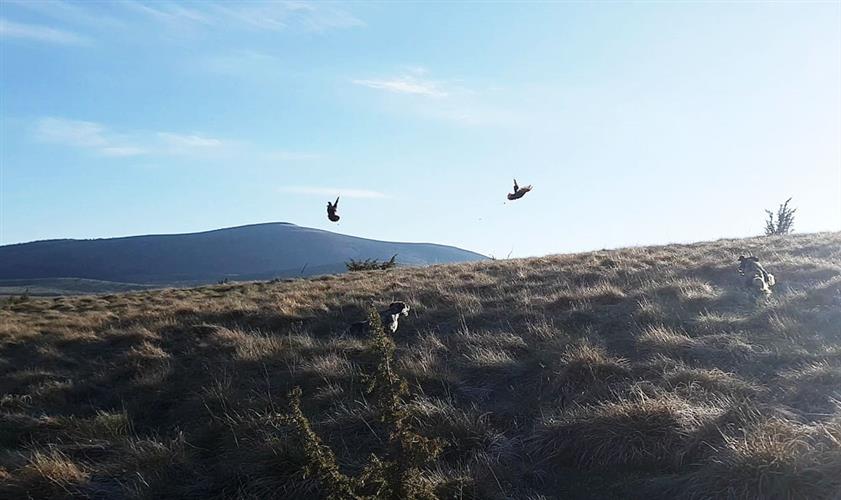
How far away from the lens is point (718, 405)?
17.3ft

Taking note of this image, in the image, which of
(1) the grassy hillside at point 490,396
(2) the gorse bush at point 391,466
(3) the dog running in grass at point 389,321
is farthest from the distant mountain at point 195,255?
(2) the gorse bush at point 391,466

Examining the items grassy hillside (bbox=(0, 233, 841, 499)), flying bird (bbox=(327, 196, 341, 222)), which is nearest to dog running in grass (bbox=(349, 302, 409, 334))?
grassy hillside (bbox=(0, 233, 841, 499))

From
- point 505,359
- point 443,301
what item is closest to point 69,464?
point 505,359

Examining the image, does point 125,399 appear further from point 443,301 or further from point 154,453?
point 443,301

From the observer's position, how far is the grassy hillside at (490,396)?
453 centimetres

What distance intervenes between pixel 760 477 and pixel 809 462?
1.06 ft

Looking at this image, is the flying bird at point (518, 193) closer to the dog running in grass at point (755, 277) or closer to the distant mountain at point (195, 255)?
the dog running in grass at point (755, 277)

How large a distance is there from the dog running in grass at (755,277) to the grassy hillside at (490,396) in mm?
231

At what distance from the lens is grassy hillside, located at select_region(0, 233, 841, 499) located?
453 centimetres

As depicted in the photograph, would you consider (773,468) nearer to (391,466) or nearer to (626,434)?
(626,434)

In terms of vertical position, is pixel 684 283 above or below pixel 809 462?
above

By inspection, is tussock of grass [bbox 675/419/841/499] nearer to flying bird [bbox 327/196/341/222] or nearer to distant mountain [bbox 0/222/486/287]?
flying bird [bbox 327/196/341/222]

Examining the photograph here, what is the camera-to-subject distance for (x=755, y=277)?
973cm

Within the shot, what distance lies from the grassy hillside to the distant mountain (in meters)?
143
